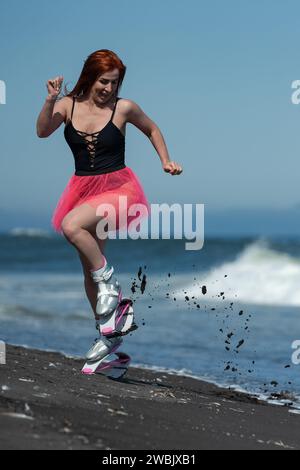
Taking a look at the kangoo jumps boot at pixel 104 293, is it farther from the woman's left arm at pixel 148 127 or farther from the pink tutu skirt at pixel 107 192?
the woman's left arm at pixel 148 127

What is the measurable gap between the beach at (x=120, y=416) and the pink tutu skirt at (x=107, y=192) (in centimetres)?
109

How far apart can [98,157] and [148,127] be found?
1.43 feet

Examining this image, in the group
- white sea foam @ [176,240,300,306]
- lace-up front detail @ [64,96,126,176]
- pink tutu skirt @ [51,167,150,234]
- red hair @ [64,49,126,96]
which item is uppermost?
white sea foam @ [176,240,300,306]

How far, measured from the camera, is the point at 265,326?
13.2m

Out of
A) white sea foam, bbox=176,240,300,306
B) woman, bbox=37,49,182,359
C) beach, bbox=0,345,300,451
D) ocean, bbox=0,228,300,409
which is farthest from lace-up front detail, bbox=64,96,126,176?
white sea foam, bbox=176,240,300,306

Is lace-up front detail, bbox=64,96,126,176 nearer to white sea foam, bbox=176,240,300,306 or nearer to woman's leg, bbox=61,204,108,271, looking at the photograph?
woman's leg, bbox=61,204,108,271

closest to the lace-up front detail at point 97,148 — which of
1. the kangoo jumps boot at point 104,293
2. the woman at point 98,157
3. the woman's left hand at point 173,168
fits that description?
the woman at point 98,157

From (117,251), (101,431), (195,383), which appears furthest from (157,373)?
(117,251)

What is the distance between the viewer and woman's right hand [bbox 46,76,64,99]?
609 cm

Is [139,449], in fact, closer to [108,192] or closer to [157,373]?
[108,192]

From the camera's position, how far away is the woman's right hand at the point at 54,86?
20.0ft

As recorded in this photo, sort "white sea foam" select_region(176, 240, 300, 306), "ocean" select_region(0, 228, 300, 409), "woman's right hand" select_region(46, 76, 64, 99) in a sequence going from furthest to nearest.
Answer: "white sea foam" select_region(176, 240, 300, 306)
"ocean" select_region(0, 228, 300, 409)
"woman's right hand" select_region(46, 76, 64, 99)

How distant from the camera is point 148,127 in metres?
6.52

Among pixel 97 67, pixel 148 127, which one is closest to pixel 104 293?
pixel 148 127
